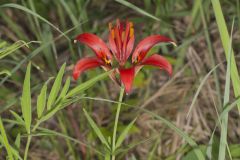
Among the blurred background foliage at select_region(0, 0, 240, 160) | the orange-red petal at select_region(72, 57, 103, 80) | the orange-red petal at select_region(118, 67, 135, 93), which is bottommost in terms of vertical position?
the blurred background foliage at select_region(0, 0, 240, 160)

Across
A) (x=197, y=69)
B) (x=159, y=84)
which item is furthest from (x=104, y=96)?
(x=197, y=69)

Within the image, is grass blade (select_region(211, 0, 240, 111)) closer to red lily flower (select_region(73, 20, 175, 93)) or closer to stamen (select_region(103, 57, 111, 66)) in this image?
red lily flower (select_region(73, 20, 175, 93))

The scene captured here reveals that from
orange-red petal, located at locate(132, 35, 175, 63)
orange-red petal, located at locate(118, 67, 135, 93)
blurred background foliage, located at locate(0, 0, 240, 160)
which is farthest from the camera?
blurred background foliage, located at locate(0, 0, 240, 160)

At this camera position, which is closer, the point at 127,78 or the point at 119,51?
the point at 127,78

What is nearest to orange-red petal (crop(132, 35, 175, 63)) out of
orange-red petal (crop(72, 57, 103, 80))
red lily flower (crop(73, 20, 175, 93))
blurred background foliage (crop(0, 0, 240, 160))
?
red lily flower (crop(73, 20, 175, 93))

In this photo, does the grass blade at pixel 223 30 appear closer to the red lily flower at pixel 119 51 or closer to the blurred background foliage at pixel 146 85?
the red lily flower at pixel 119 51

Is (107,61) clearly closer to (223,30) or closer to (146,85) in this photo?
(223,30)

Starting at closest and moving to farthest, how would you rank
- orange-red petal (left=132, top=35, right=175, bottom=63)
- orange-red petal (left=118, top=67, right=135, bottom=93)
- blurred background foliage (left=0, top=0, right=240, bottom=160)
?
orange-red petal (left=118, top=67, right=135, bottom=93)
orange-red petal (left=132, top=35, right=175, bottom=63)
blurred background foliage (left=0, top=0, right=240, bottom=160)

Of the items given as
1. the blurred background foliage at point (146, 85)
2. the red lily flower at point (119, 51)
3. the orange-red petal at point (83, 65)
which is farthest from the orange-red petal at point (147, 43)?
the blurred background foliage at point (146, 85)

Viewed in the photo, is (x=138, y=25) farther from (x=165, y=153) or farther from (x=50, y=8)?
(x=165, y=153)

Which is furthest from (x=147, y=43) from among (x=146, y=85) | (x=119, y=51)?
(x=146, y=85)

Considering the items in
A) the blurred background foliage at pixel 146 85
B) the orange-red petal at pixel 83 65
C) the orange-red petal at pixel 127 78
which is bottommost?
the blurred background foliage at pixel 146 85
